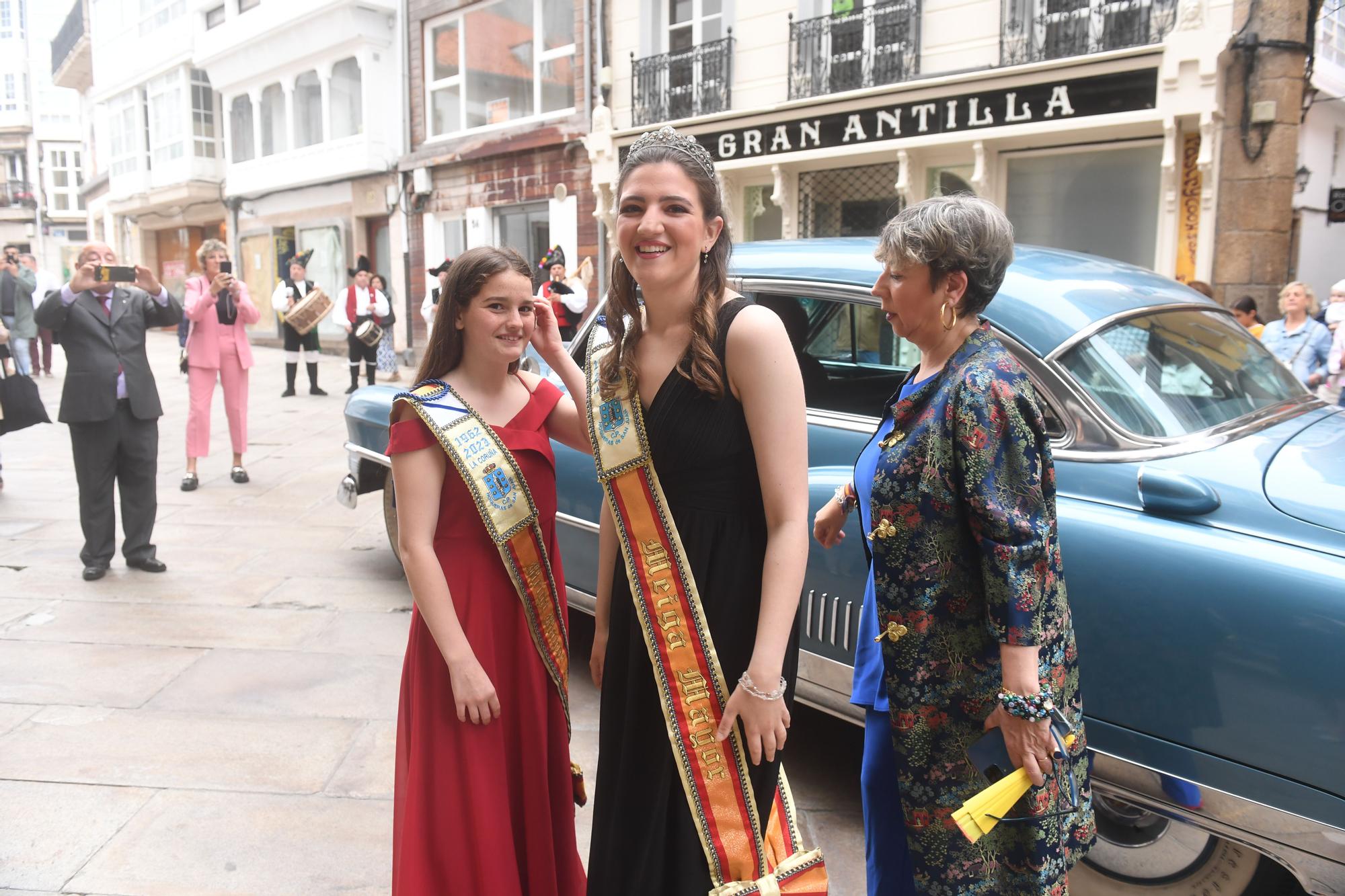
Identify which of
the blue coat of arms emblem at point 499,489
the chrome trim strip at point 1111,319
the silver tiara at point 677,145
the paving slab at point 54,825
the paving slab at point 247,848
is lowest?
the paving slab at point 247,848

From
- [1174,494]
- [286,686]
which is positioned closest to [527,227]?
[286,686]

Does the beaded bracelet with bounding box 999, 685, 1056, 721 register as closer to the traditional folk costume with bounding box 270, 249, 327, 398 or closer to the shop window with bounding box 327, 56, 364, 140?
the traditional folk costume with bounding box 270, 249, 327, 398

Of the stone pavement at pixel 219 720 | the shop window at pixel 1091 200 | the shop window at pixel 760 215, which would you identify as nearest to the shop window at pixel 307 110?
the shop window at pixel 760 215

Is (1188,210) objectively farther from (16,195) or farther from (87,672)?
(16,195)

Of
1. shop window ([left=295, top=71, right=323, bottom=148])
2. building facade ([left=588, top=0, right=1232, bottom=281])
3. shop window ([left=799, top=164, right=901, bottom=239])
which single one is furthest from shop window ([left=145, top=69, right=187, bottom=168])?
shop window ([left=799, top=164, right=901, bottom=239])

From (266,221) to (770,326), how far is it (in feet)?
75.3

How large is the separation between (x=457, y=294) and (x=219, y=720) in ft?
8.22

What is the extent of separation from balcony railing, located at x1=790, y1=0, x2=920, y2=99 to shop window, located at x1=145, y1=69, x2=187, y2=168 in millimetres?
17701

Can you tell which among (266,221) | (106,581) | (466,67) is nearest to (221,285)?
(106,581)

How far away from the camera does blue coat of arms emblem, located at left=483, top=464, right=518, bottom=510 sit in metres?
2.12

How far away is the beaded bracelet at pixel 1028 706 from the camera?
1.75 metres

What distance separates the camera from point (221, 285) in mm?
6906

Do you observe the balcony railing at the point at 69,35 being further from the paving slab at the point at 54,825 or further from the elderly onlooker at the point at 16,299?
the paving slab at the point at 54,825

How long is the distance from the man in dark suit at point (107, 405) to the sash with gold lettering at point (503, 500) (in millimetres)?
4075
